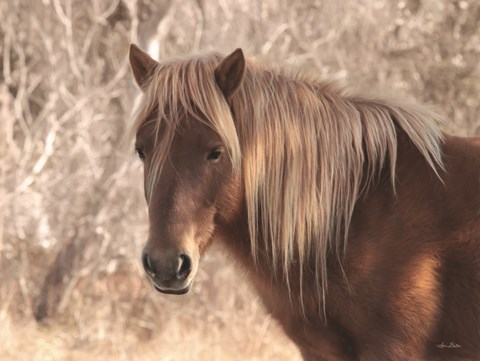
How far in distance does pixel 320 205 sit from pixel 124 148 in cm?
380

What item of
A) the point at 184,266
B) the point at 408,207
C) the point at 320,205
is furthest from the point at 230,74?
the point at 408,207

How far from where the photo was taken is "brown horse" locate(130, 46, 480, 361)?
3.27 metres

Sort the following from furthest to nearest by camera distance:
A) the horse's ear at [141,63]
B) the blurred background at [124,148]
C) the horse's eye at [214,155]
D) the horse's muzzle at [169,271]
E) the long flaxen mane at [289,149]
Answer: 1. the blurred background at [124,148]
2. the horse's ear at [141,63]
3. the long flaxen mane at [289,149]
4. the horse's eye at [214,155]
5. the horse's muzzle at [169,271]

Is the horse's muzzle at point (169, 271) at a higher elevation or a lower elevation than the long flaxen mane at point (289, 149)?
lower

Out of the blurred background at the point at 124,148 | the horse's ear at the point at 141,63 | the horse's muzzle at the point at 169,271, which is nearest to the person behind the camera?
the horse's muzzle at the point at 169,271

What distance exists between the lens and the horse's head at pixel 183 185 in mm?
3139

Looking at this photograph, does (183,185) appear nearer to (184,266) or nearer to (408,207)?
(184,266)

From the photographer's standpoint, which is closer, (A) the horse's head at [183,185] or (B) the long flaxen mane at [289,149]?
(A) the horse's head at [183,185]

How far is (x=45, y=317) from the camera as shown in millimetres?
7129

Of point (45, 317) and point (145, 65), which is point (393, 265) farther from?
point (45, 317)

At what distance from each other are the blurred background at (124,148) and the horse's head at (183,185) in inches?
123

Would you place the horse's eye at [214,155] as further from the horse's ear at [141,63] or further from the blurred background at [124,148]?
the blurred background at [124,148]
